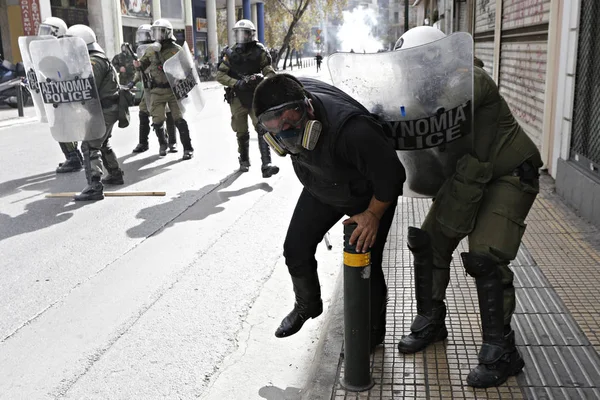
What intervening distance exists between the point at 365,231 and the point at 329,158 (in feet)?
1.14

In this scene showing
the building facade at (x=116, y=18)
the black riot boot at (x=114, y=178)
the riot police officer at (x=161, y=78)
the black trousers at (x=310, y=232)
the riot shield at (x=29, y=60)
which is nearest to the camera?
the black trousers at (x=310, y=232)

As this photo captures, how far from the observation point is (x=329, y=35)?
352 ft

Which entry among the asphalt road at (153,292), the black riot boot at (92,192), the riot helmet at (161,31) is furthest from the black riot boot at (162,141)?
the black riot boot at (92,192)

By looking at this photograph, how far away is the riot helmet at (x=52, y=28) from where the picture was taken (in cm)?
732

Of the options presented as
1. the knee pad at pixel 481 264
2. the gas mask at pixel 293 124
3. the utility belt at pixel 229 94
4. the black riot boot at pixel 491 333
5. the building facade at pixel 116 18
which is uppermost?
the building facade at pixel 116 18

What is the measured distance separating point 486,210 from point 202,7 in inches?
1598

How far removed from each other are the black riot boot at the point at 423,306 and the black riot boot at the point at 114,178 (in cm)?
553

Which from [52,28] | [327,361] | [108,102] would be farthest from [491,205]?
[52,28]

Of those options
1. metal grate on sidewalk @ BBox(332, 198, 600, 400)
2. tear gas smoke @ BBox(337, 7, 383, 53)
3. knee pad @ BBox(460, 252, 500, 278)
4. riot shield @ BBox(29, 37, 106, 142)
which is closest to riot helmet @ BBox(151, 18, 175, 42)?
riot shield @ BBox(29, 37, 106, 142)

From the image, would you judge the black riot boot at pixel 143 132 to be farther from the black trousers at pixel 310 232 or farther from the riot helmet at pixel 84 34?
the black trousers at pixel 310 232

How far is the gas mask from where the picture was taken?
2.79m

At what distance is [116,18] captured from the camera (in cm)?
2786

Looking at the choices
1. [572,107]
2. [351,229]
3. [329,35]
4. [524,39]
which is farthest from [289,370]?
[329,35]

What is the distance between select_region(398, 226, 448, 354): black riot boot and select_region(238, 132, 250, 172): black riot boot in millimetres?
5705
